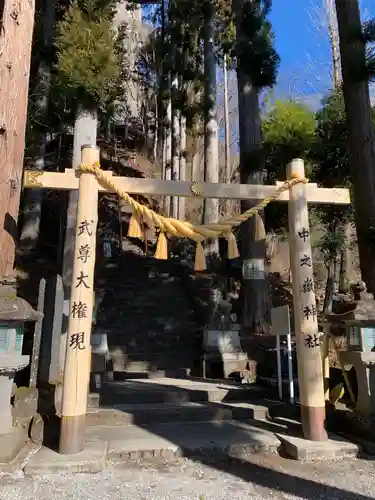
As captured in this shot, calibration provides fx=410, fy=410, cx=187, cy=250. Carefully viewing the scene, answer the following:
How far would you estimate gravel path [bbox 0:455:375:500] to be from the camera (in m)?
3.54

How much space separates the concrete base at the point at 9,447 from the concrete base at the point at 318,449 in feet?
9.67

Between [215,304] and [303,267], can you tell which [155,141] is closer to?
[215,304]

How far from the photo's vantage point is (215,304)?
10.2 meters

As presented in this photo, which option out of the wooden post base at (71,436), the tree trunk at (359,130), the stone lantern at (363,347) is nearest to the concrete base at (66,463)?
the wooden post base at (71,436)

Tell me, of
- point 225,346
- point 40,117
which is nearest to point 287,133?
point 225,346

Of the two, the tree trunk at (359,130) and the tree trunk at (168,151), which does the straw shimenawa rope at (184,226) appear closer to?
the tree trunk at (359,130)

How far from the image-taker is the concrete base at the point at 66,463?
3959mm

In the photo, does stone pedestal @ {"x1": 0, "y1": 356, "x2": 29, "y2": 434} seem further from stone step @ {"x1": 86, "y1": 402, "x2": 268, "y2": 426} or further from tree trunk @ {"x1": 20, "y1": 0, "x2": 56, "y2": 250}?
tree trunk @ {"x1": 20, "y1": 0, "x2": 56, "y2": 250}

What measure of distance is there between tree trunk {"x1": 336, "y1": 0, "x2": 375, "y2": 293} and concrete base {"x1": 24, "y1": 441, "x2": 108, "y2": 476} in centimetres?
512

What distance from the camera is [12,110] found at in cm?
566

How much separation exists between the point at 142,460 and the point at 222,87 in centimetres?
2664

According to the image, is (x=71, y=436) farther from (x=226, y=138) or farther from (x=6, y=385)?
(x=226, y=138)

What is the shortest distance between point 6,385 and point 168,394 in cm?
313

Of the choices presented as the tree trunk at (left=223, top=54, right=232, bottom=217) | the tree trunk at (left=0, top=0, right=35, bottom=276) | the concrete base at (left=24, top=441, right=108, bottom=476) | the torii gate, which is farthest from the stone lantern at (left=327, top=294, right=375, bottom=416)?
the tree trunk at (left=223, top=54, right=232, bottom=217)
